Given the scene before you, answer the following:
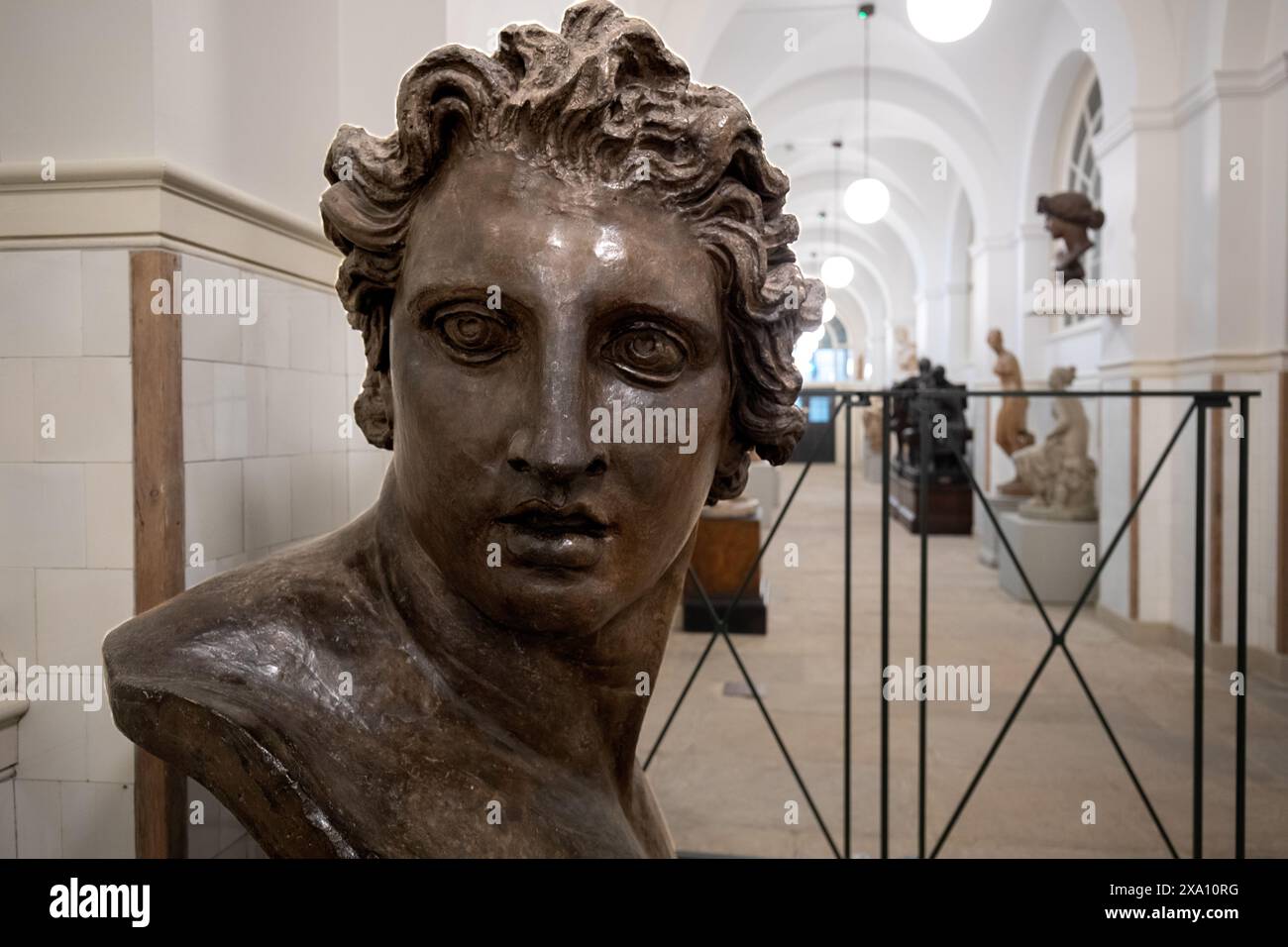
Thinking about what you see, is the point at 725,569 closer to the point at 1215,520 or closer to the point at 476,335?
the point at 1215,520

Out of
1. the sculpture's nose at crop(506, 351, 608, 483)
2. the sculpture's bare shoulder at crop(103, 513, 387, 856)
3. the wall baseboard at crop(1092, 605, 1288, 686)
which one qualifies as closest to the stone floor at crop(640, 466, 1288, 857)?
the wall baseboard at crop(1092, 605, 1288, 686)

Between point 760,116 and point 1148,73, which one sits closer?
point 1148,73

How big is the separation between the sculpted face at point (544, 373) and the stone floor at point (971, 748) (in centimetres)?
239

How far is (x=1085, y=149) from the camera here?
864 centimetres

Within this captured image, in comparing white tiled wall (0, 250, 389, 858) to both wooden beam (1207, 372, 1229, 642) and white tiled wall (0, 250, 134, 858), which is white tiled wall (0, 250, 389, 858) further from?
wooden beam (1207, 372, 1229, 642)

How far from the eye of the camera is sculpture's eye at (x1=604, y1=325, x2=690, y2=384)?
4.12ft

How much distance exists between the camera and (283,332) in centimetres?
229
